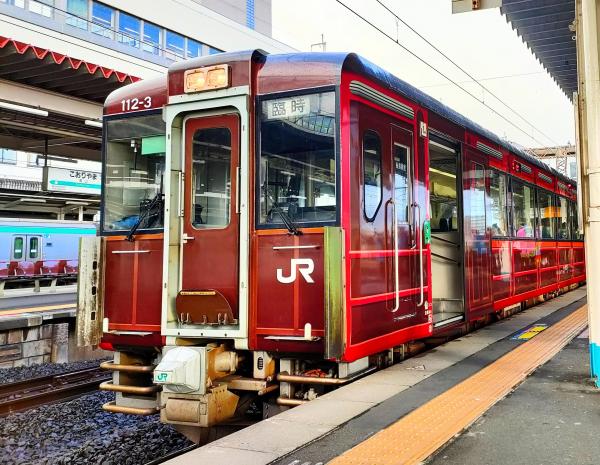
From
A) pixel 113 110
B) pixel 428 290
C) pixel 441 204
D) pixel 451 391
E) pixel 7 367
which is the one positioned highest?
pixel 113 110

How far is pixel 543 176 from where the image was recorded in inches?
489

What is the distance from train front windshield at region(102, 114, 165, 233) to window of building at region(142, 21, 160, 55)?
101ft

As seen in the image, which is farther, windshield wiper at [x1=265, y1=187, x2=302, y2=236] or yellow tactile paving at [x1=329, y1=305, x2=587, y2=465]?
windshield wiper at [x1=265, y1=187, x2=302, y2=236]

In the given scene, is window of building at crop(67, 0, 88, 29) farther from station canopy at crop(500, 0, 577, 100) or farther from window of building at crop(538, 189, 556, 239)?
window of building at crop(538, 189, 556, 239)

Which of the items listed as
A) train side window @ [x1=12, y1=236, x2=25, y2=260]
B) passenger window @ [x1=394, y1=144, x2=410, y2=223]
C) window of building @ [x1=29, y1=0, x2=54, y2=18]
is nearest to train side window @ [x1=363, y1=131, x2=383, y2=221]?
passenger window @ [x1=394, y1=144, x2=410, y2=223]

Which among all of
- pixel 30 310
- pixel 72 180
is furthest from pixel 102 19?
pixel 30 310

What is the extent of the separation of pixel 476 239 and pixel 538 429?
4.29 m

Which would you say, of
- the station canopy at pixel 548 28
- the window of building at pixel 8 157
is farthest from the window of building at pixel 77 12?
the station canopy at pixel 548 28

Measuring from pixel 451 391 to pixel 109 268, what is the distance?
135 inches

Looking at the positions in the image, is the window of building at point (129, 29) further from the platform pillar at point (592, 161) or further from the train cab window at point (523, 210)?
the platform pillar at point (592, 161)

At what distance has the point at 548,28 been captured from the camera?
1017 centimetres

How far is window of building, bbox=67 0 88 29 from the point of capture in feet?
96.0

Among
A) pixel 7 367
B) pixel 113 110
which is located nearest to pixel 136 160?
pixel 113 110

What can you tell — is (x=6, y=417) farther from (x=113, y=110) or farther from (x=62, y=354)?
(x=62, y=354)
